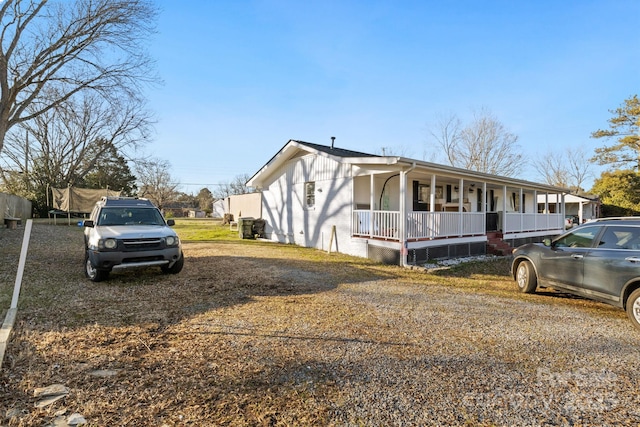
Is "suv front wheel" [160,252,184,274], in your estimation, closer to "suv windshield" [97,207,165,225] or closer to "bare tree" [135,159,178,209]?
"suv windshield" [97,207,165,225]

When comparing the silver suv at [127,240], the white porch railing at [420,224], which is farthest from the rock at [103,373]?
the white porch railing at [420,224]

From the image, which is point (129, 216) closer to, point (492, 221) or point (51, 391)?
point (51, 391)

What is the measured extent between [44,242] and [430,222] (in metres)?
13.9

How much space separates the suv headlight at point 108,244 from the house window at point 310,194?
8.30 meters

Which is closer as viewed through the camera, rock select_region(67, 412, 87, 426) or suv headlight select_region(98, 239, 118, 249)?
rock select_region(67, 412, 87, 426)

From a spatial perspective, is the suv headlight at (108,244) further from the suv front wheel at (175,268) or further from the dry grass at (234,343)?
the suv front wheel at (175,268)

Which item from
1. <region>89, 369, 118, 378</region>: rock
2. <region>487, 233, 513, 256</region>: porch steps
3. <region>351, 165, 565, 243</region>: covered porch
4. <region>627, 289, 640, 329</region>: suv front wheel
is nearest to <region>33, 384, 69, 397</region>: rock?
<region>89, 369, 118, 378</region>: rock

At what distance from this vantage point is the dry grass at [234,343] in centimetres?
260

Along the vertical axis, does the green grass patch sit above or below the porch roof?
below

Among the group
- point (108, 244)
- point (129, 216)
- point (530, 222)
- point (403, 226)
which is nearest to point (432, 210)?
point (403, 226)

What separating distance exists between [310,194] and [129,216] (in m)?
7.67

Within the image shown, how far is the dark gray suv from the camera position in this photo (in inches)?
190

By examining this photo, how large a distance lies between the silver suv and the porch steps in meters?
11.1

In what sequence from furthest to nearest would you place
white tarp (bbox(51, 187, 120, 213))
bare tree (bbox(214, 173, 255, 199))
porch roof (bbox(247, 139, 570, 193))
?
1. bare tree (bbox(214, 173, 255, 199))
2. white tarp (bbox(51, 187, 120, 213))
3. porch roof (bbox(247, 139, 570, 193))
